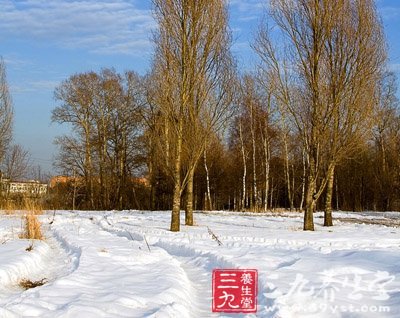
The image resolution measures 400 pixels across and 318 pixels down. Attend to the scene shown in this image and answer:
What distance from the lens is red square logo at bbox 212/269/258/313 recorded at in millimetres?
5212

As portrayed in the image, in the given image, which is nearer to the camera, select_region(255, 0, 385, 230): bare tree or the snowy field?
the snowy field

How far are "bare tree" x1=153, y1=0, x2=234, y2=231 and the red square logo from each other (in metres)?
8.49

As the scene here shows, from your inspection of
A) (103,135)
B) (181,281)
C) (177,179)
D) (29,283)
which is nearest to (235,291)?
(181,281)

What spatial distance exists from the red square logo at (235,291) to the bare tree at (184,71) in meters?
8.49

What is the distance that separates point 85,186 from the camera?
4000 centimetres

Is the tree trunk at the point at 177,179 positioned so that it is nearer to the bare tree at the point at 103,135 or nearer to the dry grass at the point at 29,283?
the dry grass at the point at 29,283

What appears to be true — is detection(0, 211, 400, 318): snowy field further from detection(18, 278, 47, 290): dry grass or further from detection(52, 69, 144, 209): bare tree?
detection(52, 69, 144, 209): bare tree

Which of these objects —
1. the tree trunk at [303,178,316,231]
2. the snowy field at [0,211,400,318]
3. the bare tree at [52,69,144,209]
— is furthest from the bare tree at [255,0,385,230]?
the bare tree at [52,69,144,209]

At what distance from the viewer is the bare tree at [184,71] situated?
15312mm

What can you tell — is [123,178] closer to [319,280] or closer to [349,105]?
[349,105]

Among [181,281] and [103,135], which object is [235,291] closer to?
[181,281]

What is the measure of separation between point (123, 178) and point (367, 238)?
30.1 meters

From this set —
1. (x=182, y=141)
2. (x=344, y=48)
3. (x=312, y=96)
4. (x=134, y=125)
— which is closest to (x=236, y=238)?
(x=182, y=141)

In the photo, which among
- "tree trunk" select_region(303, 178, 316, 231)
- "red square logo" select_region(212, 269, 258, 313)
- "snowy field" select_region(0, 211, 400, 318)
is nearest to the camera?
"snowy field" select_region(0, 211, 400, 318)
